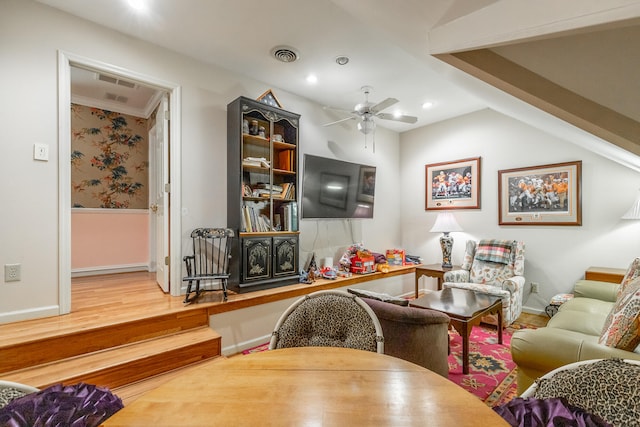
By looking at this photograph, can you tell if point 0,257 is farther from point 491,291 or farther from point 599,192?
point 599,192

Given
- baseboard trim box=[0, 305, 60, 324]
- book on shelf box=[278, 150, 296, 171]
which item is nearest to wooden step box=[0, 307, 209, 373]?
baseboard trim box=[0, 305, 60, 324]

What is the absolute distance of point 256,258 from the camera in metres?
2.97

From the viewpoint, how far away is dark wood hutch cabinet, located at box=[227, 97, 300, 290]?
2924mm

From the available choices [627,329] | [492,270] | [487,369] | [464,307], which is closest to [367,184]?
[492,270]

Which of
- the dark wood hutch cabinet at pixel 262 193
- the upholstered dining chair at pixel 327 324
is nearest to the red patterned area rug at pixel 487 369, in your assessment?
Result: the upholstered dining chair at pixel 327 324

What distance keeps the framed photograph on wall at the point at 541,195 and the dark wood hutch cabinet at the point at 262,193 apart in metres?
2.97

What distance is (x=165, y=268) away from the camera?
9.71 feet

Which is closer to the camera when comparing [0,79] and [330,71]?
[0,79]

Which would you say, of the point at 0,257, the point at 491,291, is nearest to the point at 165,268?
the point at 0,257

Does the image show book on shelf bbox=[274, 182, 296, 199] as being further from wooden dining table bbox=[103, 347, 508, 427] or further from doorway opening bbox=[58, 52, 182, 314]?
wooden dining table bbox=[103, 347, 508, 427]

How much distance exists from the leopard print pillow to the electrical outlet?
3.24 m

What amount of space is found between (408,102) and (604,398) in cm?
379

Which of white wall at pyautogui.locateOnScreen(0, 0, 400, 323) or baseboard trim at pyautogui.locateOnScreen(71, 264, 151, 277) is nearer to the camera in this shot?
white wall at pyautogui.locateOnScreen(0, 0, 400, 323)

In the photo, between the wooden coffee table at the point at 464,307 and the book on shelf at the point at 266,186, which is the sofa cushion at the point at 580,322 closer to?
the wooden coffee table at the point at 464,307
